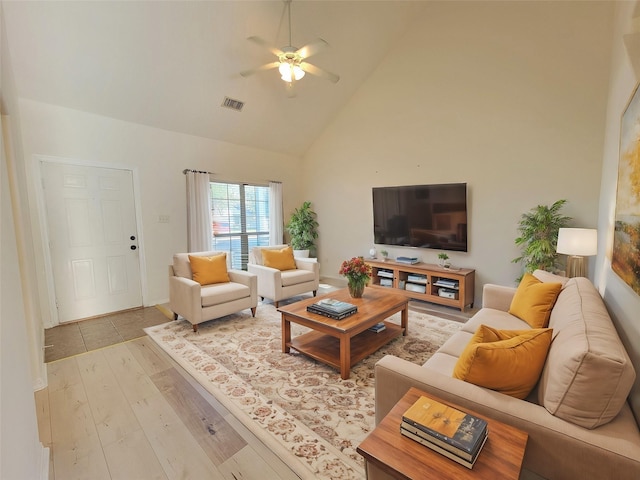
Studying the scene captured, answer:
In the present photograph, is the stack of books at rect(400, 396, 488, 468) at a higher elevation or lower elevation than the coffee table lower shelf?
higher

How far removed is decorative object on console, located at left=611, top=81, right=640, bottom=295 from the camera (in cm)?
143

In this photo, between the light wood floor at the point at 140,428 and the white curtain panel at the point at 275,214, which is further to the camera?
the white curtain panel at the point at 275,214

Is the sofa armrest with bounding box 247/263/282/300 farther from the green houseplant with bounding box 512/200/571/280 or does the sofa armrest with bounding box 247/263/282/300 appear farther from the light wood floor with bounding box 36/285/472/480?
the green houseplant with bounding box 512/200/571/280

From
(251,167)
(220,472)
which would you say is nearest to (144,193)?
(251,167)

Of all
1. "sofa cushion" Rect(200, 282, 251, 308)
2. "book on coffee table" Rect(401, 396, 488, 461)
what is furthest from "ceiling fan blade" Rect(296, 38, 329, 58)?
"book on coffee table" Rect(401, 396, 488, 461)

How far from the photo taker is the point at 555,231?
11.1ft

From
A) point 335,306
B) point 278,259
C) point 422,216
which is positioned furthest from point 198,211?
point 422,216

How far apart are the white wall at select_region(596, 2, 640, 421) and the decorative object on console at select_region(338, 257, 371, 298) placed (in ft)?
6.02

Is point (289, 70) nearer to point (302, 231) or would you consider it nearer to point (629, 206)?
point (629, 206)

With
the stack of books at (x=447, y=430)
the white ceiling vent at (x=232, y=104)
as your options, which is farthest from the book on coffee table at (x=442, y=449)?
the white ceiling vent at (x=232, y=104)

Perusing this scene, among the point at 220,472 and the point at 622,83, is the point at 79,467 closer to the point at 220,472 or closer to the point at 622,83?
the point at 220,472

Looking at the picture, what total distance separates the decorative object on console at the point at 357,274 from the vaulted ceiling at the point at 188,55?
9.98 feet

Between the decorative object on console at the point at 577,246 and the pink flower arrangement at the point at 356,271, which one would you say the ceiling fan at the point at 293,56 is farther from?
the decorative object on console at the point at 577,246

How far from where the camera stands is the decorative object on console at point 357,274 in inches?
121
